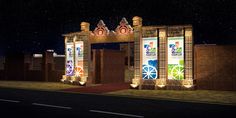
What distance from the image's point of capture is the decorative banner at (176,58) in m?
22.0

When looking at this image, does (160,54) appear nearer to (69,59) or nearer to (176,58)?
(176,58)

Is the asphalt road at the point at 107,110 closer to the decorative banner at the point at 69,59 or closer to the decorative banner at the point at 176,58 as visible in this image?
the decorative banner at the point at 176,58

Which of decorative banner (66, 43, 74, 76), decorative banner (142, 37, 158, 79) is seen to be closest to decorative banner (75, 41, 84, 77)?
decorative banner (66, 43, 74, 76)

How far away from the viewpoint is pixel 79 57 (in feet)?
90.2

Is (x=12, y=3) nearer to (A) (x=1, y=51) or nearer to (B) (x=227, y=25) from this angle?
(A) (x=1, y=51)

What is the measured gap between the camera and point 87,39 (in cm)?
2695

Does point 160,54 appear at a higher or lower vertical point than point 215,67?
higher

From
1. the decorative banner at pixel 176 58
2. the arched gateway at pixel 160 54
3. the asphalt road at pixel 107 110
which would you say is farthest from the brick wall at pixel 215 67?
the asphalt road at pixel 107 110

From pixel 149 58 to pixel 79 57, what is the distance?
6702mm

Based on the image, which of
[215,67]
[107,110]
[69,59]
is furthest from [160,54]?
[107,110]

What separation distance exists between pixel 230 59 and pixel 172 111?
968 cm

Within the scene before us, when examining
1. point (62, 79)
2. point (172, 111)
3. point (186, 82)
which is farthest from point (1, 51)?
point (172, 111)

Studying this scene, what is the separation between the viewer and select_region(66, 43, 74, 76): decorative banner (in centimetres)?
2816

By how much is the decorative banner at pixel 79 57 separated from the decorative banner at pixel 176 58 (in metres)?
7.76
